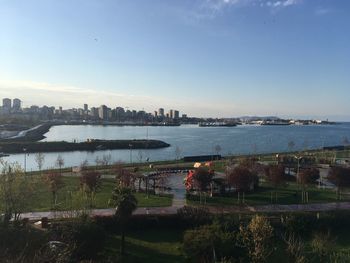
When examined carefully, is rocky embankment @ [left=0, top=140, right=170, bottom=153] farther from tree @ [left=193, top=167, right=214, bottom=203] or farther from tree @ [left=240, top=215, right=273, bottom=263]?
tree @ [left=240, top=215, right=273, bottom=263]

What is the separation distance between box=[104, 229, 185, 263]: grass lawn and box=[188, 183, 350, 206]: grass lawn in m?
5.77

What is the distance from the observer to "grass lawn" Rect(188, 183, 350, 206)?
25719 millimetres

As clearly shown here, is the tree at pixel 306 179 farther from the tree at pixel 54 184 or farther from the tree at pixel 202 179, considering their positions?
the tree at pixel 54 184

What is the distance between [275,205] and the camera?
24.7m

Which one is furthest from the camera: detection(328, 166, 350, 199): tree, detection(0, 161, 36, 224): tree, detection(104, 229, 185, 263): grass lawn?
detection(328, 166, 350, 199): tree

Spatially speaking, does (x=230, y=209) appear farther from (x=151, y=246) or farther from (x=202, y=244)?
(x=202, y=244)

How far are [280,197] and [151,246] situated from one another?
11161 mm

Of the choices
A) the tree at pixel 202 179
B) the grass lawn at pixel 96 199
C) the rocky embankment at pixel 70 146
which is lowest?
the rocky embankment at pixel 70 146

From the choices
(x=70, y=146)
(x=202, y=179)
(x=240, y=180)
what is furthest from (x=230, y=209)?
(x=70, y=146)

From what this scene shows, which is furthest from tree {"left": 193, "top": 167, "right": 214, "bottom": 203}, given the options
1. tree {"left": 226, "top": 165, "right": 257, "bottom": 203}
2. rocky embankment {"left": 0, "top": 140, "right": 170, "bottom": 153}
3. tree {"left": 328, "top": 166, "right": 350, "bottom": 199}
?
rocky embankment {"left": 0, "top": 140, "right": 170, "bottom": 153}

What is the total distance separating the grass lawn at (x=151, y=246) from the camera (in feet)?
56.0

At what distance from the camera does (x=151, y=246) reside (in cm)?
1845

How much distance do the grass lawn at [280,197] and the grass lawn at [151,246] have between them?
577cm

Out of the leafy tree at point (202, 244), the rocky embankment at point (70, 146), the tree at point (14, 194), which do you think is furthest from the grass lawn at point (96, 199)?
the rocky embankment at point (70, 146)
